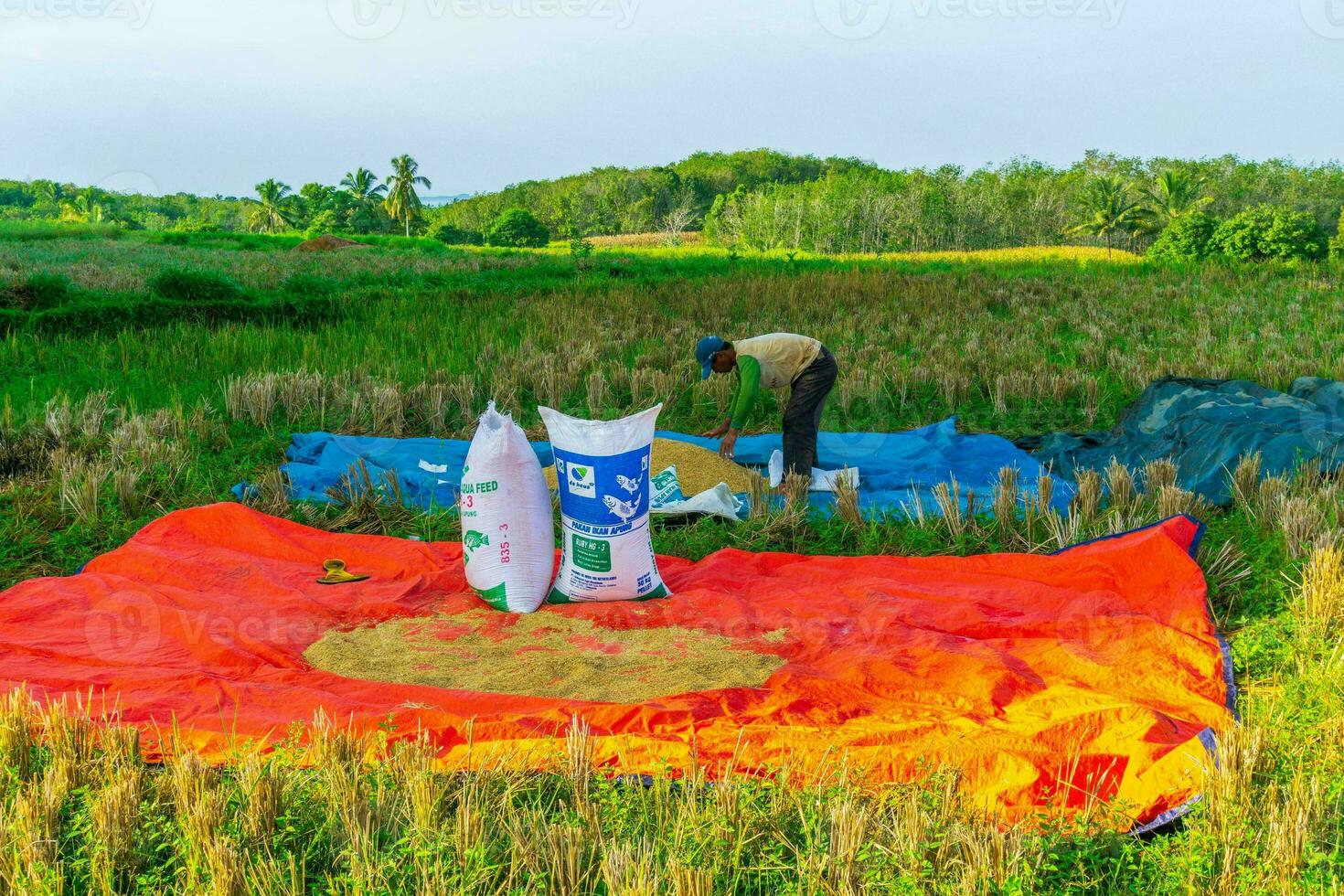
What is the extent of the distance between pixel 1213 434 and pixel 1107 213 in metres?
54.1

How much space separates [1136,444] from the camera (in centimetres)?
661

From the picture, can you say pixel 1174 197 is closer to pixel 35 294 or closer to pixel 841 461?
pixel 841 461

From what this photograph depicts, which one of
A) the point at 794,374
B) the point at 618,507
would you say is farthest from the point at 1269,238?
the point at 618,507

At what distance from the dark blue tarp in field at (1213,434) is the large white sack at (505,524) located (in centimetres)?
359

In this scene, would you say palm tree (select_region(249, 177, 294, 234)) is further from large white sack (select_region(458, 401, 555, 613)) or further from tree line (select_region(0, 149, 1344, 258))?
large white sack (select_region(458, 401, 555, 613))

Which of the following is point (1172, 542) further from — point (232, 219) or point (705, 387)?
point (232, 219)

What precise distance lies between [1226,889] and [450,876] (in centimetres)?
157

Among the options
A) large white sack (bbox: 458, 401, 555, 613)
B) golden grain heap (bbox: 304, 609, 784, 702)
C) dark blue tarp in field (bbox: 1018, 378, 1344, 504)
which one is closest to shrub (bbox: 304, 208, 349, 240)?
dark blue tarp in field (bbox: 1018, 378, 1344, 504)

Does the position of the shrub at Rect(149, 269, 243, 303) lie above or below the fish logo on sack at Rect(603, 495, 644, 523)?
above

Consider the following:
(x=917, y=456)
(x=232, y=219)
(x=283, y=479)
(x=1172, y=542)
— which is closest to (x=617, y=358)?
(x=917, y=456)

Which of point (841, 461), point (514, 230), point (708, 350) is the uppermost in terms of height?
point (514, 230)

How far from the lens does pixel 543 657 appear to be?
3.35 metres

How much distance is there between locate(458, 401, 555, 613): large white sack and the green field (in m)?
1.09

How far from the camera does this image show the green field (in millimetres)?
1989
